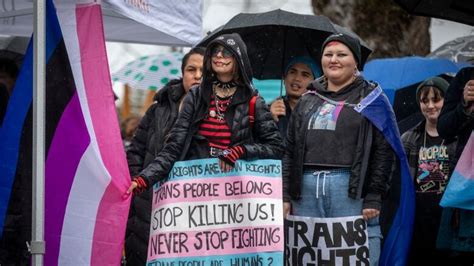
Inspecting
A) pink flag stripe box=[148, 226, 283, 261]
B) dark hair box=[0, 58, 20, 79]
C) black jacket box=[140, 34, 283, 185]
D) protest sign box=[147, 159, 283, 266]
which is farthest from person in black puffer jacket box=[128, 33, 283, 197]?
dark hair box=[0, 58, 20, 79]

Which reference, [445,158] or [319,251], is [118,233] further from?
[445,158]

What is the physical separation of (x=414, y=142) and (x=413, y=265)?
3.13 feet

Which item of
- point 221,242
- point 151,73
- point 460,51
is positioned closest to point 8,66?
point 221,242

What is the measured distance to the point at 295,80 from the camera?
961 cm

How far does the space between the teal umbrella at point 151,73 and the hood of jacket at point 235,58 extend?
8.04 metres

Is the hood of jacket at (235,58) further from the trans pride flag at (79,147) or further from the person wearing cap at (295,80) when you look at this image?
the person wearing cap at (295,80)

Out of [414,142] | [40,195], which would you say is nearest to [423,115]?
[414,142]

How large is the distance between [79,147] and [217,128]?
108cm

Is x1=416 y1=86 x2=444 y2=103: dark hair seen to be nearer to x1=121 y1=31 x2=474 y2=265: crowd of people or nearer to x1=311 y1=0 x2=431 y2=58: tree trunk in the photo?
x1=121 y1=31 x2=474 y2=265: crowd of people

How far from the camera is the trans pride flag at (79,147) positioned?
7477mm

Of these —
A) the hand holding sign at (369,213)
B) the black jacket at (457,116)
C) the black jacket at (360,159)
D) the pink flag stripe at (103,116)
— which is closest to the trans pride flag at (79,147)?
the pink flag stripe at (103,116)

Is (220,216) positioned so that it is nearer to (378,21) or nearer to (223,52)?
(223,52)

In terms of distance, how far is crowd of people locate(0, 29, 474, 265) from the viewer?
8.23m

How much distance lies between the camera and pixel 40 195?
704 centimetres
